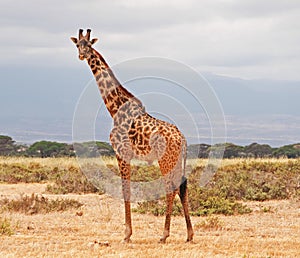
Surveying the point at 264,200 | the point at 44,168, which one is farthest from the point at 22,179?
the point at 264,200

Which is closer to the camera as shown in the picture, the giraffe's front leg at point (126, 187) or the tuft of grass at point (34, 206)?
the giraffe's front leg at point (126, 187)

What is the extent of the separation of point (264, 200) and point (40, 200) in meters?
5.92

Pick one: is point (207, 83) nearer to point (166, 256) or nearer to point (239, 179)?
point (166, 256)

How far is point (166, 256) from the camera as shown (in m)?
8.99

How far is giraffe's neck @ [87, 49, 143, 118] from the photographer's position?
10539 millimetres

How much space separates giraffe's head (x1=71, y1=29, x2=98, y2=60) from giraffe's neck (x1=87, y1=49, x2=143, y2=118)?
119 millimetres

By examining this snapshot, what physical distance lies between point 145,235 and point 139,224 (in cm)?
145

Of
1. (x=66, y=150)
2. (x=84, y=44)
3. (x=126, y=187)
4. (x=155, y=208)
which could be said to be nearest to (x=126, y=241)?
(x=126, y=187)

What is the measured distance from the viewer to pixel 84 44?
10453 mm

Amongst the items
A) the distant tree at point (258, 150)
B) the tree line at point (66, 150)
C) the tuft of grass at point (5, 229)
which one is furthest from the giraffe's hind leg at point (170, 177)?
the distant tree at point (258, 150)

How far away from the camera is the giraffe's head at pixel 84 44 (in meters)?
10.4

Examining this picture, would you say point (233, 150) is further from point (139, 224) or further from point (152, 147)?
point (152, 147)

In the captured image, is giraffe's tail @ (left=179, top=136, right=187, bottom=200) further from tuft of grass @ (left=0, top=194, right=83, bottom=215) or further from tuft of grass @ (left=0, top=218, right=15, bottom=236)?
tuft of grass @ (left=0, top=194, right=83, bottom=215)

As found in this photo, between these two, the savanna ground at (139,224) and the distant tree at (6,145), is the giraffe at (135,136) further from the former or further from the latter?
the distant tree at (6,145)
